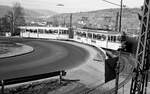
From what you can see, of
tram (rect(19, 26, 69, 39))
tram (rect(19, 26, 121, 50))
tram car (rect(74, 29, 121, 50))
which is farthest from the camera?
tram (rect(19, 26, 69, 39))

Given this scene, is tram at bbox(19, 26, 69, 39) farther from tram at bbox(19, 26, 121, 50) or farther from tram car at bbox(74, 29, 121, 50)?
tram car at bbox(74, 29, 121, 50)

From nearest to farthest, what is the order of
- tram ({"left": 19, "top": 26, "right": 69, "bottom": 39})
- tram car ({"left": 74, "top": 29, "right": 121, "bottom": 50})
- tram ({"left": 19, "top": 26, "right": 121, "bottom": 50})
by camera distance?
1. tram car ({"left": 74, "top": 29, "right": 121, "bottom": 50})
2. tram ({"left": 19, "top": 26, "right": 121, "bottom": 50})
3. tram ({"left": 19, "top": 26, "right": 69, "bottom": 39})

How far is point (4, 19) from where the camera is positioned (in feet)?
272

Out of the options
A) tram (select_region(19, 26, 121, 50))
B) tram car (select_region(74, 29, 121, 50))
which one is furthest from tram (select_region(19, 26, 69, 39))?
tram car (select_region(74, 29, 121, 50))

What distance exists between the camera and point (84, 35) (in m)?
39.1

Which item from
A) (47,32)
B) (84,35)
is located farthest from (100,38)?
(47,32)

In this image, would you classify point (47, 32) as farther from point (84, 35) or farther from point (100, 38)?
point (100, 38)

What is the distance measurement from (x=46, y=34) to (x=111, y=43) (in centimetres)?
2344

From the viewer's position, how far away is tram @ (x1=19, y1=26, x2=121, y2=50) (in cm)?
2976

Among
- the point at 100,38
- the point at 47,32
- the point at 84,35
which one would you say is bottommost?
the point at 100,38

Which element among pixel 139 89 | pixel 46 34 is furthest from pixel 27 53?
pixel 46 34

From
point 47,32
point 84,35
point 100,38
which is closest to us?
point 100,38

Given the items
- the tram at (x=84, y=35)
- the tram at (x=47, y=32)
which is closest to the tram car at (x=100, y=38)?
the tram at (x=84, y=35)

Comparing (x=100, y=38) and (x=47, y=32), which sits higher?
(x=47, y=32)
